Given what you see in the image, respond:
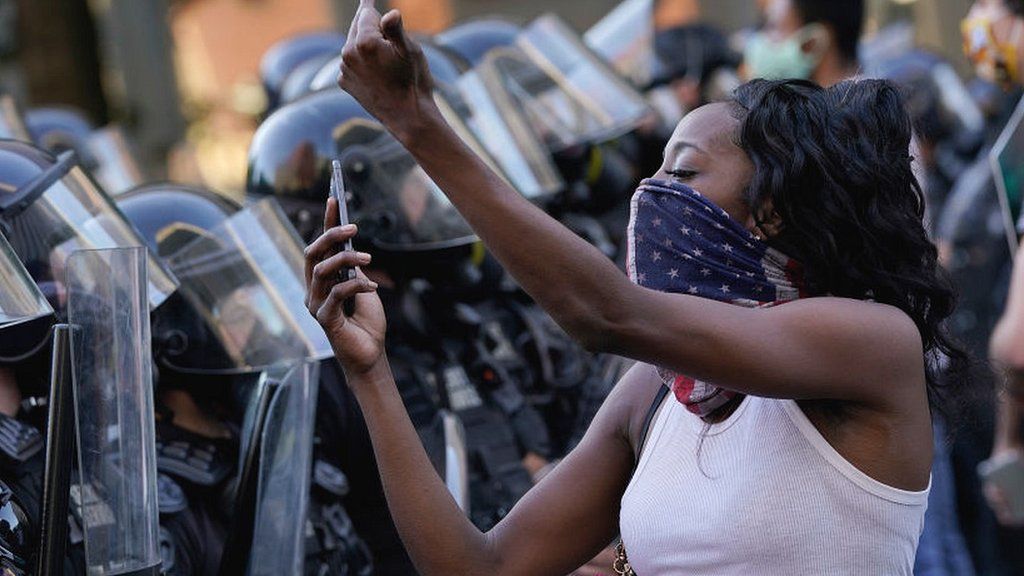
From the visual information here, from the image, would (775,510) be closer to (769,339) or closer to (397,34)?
(769,339)

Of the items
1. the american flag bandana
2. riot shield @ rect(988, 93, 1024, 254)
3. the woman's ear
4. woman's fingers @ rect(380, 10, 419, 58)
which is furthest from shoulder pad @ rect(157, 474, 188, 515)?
riot shield @ rect(988, 93, 1024, 254)

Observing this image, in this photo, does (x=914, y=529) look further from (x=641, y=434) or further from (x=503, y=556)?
(x=503, y=556)

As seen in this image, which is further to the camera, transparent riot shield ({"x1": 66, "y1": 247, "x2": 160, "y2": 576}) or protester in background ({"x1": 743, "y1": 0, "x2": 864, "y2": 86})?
protester in background ({"x1": 743, "y1": 0, "x2": 864, "y2": 86})

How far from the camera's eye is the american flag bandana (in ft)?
8.05

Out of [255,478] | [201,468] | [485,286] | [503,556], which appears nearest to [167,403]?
[201,468]

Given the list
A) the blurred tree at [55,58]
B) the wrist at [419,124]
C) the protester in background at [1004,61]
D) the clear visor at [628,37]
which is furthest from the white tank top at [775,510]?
the blurred tree at [55,58]

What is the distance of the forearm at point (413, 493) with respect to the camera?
2.65 meters

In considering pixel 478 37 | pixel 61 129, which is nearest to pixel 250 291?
pixel 478 37

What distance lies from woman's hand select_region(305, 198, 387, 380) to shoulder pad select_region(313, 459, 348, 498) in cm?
135

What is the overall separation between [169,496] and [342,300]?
112cm

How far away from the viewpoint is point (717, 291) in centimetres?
245

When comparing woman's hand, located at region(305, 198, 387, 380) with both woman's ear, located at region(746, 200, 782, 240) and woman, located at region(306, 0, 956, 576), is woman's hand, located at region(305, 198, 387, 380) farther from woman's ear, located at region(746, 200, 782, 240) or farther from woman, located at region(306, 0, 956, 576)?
woman's ear, located at region(746, 200, 782, 240)

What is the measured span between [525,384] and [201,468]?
192 cm

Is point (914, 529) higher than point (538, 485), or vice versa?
point (538, 485)
